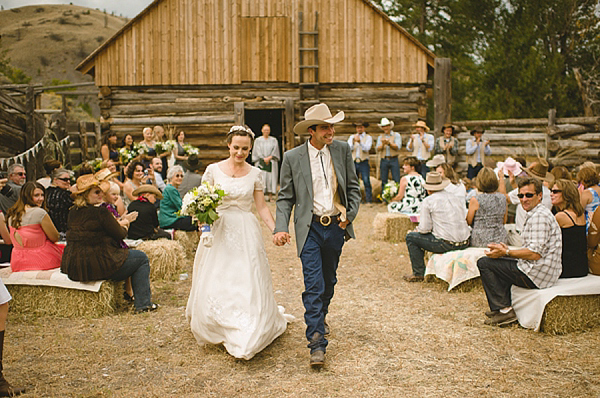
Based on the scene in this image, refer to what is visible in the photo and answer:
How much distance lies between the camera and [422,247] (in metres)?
7.24

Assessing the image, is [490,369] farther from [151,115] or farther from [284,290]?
[151,115]

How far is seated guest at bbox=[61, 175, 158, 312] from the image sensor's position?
18.4 ft

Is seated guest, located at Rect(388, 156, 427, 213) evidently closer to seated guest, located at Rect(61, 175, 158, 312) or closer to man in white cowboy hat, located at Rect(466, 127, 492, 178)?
man in white cowboy hat, located at Rect(466, 127, 492, 178)

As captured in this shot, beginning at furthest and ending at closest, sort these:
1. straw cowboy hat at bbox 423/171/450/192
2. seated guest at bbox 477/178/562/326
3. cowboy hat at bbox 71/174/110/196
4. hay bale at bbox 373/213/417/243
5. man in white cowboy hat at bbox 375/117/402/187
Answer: man in white cowboy hat at bbox 375/117/402/187 < hay bale at bbox 373/213/417/243 < straw cowboy hat at bbox 423/171/450/192 < cowboy hat at bbox 71/174/110/196 < seated guest at bbox 477/178/562/326

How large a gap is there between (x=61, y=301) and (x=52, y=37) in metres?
68.5

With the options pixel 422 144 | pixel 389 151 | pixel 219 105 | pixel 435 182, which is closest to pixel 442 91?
pixel 422 144

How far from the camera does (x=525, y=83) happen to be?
22.2 m

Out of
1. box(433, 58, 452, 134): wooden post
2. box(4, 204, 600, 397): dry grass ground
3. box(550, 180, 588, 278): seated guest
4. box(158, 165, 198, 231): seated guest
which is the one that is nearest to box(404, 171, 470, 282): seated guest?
box(4, 204, 600, 397): dry grass ground

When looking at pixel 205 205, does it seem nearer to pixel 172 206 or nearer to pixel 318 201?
pixel 318 201

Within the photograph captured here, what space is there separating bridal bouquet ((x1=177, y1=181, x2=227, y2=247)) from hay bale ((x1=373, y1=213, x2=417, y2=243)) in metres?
5.50

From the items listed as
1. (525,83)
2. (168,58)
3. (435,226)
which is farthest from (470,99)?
(435,226)

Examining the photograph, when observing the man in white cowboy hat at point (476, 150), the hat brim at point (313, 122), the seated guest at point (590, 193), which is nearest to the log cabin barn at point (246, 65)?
the man in white cowboy hat at point (476, 150)

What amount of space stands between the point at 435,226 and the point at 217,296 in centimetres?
334

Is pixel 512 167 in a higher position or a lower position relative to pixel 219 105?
lower
